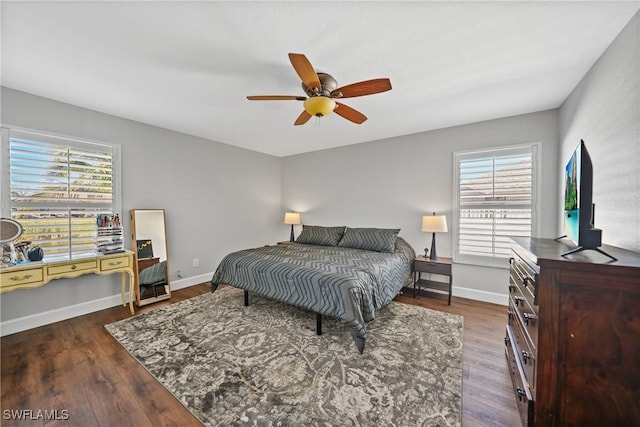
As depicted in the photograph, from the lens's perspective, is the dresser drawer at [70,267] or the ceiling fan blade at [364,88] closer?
the ceiling fan blade at [364,88]

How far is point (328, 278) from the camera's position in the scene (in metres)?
2.38

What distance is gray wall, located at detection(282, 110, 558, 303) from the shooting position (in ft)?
10.0

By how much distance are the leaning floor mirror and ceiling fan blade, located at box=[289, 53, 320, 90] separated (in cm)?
307

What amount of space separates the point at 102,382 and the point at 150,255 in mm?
1994

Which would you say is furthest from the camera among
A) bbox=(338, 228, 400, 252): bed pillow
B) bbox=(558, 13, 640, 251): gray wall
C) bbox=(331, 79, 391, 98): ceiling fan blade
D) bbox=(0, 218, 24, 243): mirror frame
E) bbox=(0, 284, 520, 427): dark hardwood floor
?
bbox=(338, 228, 400, 252): bed pillow

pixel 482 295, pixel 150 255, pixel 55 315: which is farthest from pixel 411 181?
pixel 55 315

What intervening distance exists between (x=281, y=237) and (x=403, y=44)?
468 cm

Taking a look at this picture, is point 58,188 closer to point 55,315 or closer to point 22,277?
point 22,277

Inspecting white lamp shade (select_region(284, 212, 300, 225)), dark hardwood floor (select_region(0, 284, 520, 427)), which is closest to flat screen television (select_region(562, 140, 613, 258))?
dark hardwood floor (select_region(0, 284, 520, 427))

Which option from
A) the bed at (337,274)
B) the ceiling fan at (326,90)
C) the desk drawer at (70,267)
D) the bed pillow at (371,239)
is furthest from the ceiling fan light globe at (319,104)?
the desk drawer at (70,267)

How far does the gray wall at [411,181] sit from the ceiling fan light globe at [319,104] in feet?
7.90

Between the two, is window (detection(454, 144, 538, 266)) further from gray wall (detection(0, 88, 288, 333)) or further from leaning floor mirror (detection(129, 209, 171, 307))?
leaning floor mirror (detection(129, 209, 171, 307))

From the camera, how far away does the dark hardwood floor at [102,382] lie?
1540 mm

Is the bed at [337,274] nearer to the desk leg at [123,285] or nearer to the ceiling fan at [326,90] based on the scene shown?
the desk leg at [123,285]
